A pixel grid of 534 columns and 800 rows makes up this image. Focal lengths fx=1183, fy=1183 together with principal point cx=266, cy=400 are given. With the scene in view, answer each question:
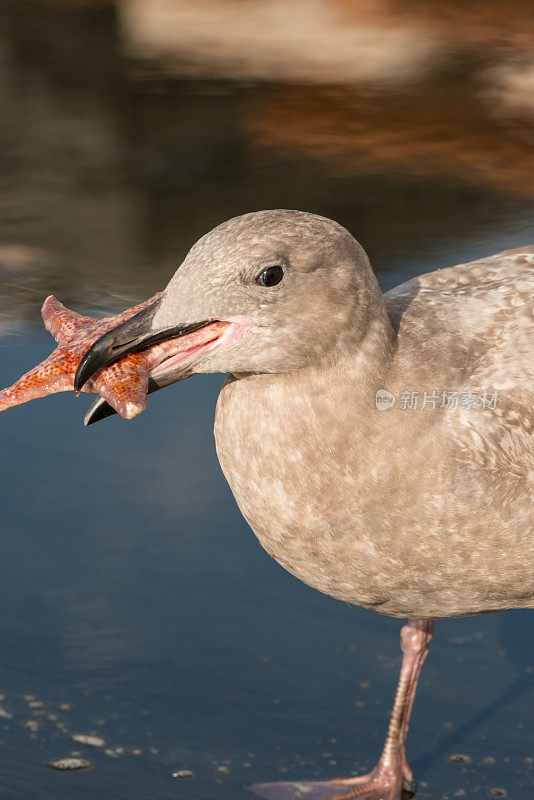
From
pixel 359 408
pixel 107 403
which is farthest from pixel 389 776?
pixel 107 403

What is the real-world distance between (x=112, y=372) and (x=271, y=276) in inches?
20.5

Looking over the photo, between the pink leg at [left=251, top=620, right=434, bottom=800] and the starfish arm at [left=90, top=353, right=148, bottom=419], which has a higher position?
the starfish arm at [left=90, top=353, right=148, bottom=419]

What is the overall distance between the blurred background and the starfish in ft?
4.77

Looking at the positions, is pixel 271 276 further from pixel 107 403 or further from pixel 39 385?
pixel 39 385

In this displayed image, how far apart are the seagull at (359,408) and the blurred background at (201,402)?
74 centimetres

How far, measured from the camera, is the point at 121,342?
328 centimetres

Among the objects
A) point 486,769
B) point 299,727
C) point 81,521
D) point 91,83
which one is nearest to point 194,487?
point 81,521

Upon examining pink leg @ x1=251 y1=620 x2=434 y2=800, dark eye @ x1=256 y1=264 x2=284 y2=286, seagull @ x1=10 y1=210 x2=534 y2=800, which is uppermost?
dark eye @ x1=256 y1=264 x2=284 y2=286

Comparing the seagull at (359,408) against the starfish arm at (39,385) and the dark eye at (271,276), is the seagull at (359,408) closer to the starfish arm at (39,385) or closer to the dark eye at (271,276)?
Result: the dark eye at (271,276)

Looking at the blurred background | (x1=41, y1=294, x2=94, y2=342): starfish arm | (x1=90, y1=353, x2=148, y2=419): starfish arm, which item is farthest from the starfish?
the blurred background

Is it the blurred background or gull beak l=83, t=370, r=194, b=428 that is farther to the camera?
the blurred background

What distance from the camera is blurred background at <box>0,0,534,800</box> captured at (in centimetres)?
433

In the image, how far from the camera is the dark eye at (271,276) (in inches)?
129

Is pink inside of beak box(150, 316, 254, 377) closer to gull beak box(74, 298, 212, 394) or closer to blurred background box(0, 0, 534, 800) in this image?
gull beak box(74, 298, 212, 394)
